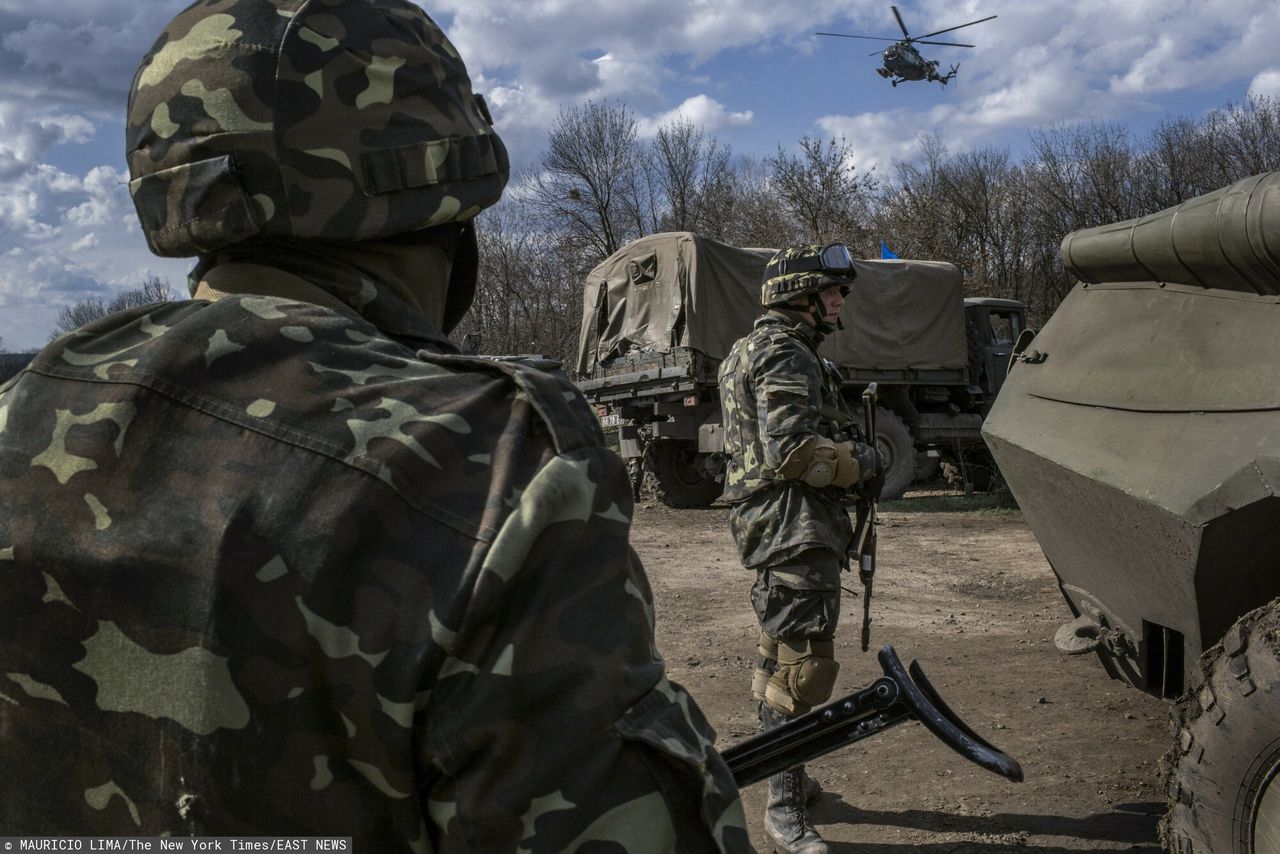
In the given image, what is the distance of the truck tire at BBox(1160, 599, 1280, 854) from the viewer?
2705 mm

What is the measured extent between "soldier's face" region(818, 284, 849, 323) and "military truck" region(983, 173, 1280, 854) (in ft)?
2.37

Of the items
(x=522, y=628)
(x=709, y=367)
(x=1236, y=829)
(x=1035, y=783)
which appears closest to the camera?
(x=522, y=628)

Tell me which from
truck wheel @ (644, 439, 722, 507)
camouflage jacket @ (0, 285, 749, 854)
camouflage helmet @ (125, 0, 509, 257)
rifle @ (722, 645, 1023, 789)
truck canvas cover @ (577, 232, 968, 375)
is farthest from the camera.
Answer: truck wheel @ (644, 439, 722, 507)

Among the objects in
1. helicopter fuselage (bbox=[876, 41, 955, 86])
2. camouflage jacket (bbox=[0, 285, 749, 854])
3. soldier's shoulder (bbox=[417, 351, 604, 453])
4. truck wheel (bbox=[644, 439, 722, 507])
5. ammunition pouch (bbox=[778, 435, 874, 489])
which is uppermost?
helicopter fuselage (bbox=[876, 41, 955, 86])

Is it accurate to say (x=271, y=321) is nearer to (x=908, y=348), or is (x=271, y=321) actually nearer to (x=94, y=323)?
(x=94, y=323)

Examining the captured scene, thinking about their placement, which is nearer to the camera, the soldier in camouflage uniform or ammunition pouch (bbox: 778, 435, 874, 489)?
the soldier in camouflage uniform

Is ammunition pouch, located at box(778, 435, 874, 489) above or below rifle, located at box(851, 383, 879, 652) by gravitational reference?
above

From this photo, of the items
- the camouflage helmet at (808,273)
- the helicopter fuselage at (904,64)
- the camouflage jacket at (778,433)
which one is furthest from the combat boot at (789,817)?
the helicopter fuselage at (904,64)

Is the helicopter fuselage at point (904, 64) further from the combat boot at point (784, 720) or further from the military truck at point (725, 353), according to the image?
the combat boot at point (784, 720)

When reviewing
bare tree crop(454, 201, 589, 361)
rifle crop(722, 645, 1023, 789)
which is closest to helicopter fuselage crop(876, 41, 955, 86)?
bare tree crop(454, 201, 589, 361)

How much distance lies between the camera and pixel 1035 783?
14.8 feet

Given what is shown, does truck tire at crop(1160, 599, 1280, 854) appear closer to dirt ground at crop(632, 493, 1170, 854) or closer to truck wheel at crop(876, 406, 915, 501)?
dirt ground at crop(632, 493, 1170, 854)

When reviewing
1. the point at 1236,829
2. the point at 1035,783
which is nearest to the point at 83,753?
the point at 1236,829

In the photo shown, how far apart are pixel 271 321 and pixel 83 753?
398mm
